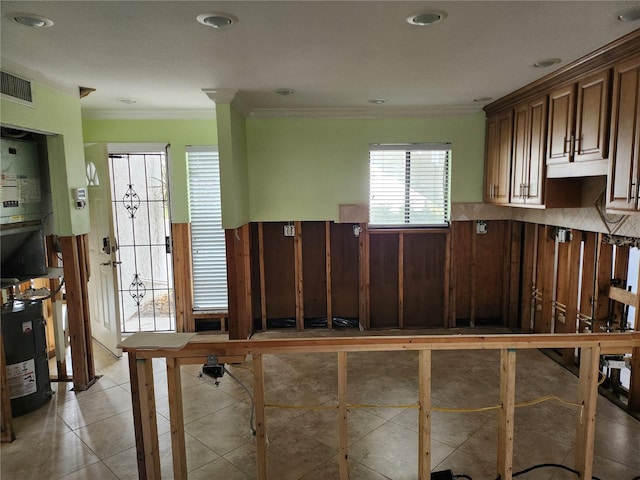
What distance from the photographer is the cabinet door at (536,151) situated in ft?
11.8

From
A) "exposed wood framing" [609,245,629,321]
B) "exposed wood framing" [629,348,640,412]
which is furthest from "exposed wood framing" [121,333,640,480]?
"exposed wood framing" [609,245,629,321]

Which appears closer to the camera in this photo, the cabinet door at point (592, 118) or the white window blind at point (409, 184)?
the cabinet door at point (592, 118)

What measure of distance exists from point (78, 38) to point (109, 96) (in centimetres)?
173

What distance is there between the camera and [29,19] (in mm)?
2150

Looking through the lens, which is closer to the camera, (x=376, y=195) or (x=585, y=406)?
(x=585, y=406)

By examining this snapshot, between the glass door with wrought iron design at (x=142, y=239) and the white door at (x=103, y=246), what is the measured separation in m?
0.90

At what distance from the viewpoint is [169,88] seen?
3721mm

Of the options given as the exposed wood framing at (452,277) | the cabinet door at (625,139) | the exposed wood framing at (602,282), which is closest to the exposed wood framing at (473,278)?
the exposed wood framing at (452,277)

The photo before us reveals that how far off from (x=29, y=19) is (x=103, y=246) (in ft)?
8.47

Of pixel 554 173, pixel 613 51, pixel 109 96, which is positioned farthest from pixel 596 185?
pixel 109 96

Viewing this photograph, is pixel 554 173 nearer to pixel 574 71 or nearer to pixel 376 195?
pixel 574 71

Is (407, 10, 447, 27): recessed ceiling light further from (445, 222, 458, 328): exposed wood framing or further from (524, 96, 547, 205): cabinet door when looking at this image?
(445, 222, 458, 328): exposed wood framing

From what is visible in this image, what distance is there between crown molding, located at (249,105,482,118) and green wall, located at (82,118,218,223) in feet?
2.28

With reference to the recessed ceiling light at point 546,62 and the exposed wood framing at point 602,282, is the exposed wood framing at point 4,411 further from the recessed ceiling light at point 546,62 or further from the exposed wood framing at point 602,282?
the exposed wood framing at point 602,282
